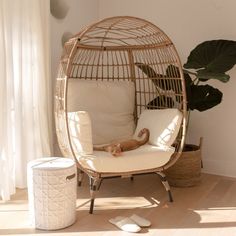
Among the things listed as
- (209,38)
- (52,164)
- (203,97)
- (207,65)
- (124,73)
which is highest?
(209,38)

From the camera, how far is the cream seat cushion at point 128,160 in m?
2.29

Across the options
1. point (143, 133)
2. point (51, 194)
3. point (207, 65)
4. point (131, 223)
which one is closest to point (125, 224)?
point (131, 223)

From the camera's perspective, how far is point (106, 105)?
9.53ft

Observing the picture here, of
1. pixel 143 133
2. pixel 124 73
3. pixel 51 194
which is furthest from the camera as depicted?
pixel 124 73

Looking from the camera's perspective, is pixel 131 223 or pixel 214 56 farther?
pixel 214 56

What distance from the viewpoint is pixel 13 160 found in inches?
105

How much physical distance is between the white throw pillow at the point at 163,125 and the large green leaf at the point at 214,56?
0.49m

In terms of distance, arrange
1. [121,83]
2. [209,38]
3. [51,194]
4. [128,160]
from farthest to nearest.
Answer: [209,38], [121,83], [128,160], [51,194]

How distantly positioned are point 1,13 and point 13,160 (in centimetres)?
107

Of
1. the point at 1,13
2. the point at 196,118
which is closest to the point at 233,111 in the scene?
the point at 196,118

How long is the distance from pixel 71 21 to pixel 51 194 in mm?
1868

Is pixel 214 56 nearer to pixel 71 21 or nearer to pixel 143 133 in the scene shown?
pixel 143 133

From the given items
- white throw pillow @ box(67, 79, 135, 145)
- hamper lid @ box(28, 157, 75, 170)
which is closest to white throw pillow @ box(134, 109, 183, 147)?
white throw pillow @ box(67, 79, 135, 145)

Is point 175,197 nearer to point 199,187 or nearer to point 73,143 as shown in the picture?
point 199,187
